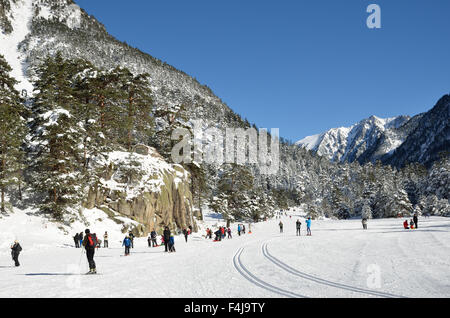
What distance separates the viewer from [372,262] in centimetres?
1159

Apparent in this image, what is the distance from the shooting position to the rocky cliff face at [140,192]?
29922 millimetres

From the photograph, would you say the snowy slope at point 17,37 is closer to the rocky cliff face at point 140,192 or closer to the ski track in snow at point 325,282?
the rocky cliff face at point 140,192

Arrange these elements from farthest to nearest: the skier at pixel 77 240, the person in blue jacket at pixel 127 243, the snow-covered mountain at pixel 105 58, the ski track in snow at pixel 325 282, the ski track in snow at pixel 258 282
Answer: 1. the snow-covered mountain at pixel 105 58
2. the skier at pixel 77 240
3. the person in blue jacket at pixel 127 243
4. the ski track in snow at pixel 258 282
5. the ski track in snow at pixel 325 282

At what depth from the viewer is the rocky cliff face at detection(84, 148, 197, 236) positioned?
29.9 m

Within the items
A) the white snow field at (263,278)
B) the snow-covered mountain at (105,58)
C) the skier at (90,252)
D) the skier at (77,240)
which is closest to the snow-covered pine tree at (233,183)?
the skier at (77,240)

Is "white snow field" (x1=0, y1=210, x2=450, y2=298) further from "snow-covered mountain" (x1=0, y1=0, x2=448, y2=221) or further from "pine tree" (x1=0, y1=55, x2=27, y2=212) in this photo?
"snow-covered mountain" (x1=0, y1=0, x2=448, y2=221)

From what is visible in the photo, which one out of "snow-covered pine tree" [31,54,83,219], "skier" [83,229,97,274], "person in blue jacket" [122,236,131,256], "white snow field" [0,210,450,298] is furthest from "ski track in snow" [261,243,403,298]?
"snow-covered pine tree" [31,54,83,219]

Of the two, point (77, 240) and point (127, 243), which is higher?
point (127, 243)

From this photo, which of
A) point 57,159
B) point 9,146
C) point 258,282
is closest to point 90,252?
point 258,282

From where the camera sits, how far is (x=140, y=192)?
31.2m

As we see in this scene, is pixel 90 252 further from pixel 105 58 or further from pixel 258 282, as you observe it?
pixel 105 58

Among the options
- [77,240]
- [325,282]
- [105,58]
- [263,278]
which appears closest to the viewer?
[325,282]
